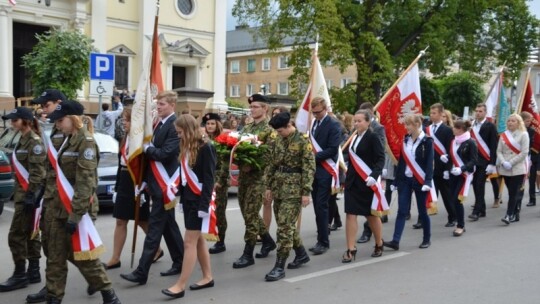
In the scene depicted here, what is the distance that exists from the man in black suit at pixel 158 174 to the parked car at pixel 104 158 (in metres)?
3.97

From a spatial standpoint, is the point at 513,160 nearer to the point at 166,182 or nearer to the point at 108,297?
the point at 166,182

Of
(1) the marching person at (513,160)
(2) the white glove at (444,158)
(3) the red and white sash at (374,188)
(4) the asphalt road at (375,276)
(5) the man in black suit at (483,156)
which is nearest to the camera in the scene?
(4) the asphalt road at (375,276)

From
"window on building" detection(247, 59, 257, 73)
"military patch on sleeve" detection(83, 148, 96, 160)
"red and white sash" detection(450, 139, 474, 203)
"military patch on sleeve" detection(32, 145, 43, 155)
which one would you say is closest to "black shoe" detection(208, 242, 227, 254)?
"military patch on sleeve" detection(32, 145, 43, 155)

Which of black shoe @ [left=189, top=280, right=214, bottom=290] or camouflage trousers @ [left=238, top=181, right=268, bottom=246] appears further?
camouflage trousers @ [left=238, top=181, right=268, bottom=246]

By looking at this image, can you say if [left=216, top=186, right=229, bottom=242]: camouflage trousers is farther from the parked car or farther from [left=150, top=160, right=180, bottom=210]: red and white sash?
the parked car

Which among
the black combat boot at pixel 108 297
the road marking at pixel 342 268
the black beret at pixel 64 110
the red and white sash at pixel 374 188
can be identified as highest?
the black beret at pixel 64 110

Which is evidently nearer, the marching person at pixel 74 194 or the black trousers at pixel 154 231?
the marching person at pixel 74 194

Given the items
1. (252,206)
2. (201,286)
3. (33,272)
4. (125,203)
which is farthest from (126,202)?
(252,206)

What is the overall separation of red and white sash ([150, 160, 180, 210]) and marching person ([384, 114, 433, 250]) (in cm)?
333

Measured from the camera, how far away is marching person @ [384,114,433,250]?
8.85 meters

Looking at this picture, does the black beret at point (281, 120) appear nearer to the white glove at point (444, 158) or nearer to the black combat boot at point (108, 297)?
the black combat boot at point (108, 297)

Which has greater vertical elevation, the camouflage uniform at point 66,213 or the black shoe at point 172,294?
the camouflage uniform at point 66,213

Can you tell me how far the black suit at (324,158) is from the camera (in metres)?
8.28

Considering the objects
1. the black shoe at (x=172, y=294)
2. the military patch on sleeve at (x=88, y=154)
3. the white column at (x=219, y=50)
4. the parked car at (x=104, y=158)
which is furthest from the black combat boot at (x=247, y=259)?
the white column at (x=219, y=50)
